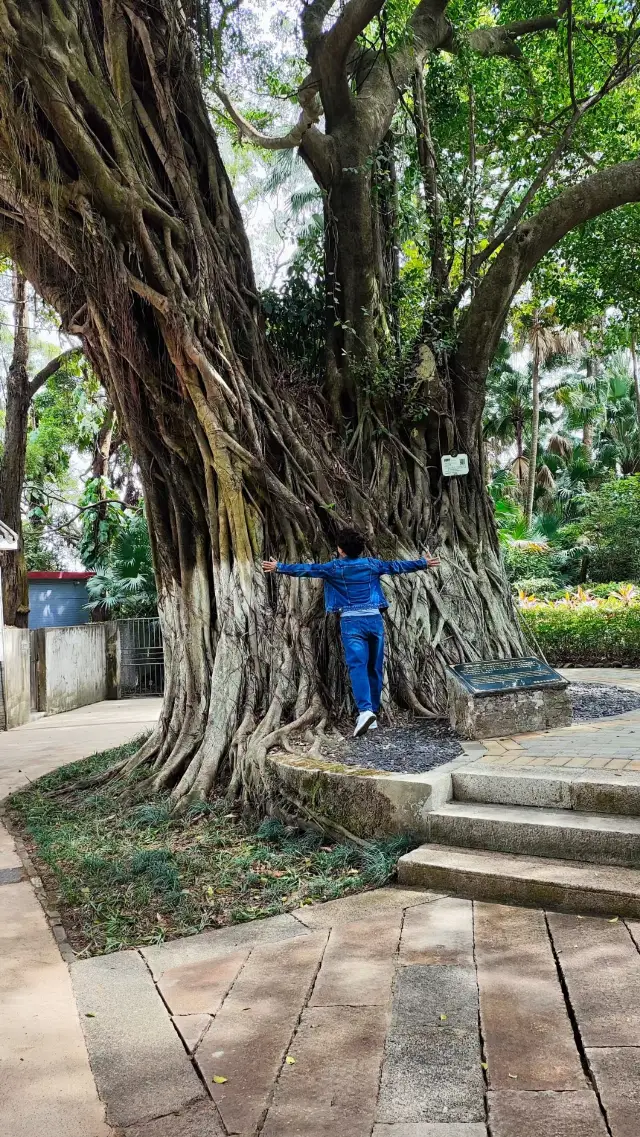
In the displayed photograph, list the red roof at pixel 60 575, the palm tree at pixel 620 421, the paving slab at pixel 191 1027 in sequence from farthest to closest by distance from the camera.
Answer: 1. the palm tree at pixel 620 421
2. the red roof at pixel 60 575
3. the paving slab at pixel 191 1027

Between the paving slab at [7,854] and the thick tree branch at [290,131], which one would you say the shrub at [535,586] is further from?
the paving slab at [7,854]

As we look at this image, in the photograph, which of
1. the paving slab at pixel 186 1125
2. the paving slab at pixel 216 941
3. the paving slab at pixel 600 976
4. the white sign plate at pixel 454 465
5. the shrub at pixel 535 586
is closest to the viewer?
the paving slab at pixel 186 1125

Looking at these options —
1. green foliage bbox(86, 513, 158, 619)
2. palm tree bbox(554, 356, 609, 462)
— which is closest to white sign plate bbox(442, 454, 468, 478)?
green foliage bbox(86, 513, 158, 619)

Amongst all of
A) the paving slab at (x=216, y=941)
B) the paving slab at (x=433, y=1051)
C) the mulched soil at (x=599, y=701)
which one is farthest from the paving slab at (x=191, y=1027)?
the mulched soil at (x=599, y=701)

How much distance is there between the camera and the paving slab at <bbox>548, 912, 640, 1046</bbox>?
7.10ft

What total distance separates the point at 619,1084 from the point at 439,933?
3.44 feet

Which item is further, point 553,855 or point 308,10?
point 308,10

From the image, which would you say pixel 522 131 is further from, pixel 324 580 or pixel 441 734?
pixel 441 734

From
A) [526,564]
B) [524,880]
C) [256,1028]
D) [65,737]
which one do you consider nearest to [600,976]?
[524,880]

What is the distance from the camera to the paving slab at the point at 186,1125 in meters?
1.89

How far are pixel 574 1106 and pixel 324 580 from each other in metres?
3.83

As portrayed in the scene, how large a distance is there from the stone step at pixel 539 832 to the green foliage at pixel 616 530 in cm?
1286

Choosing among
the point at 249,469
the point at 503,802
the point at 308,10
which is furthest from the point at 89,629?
the point at 503,802

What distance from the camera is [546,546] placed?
17.8 metres
